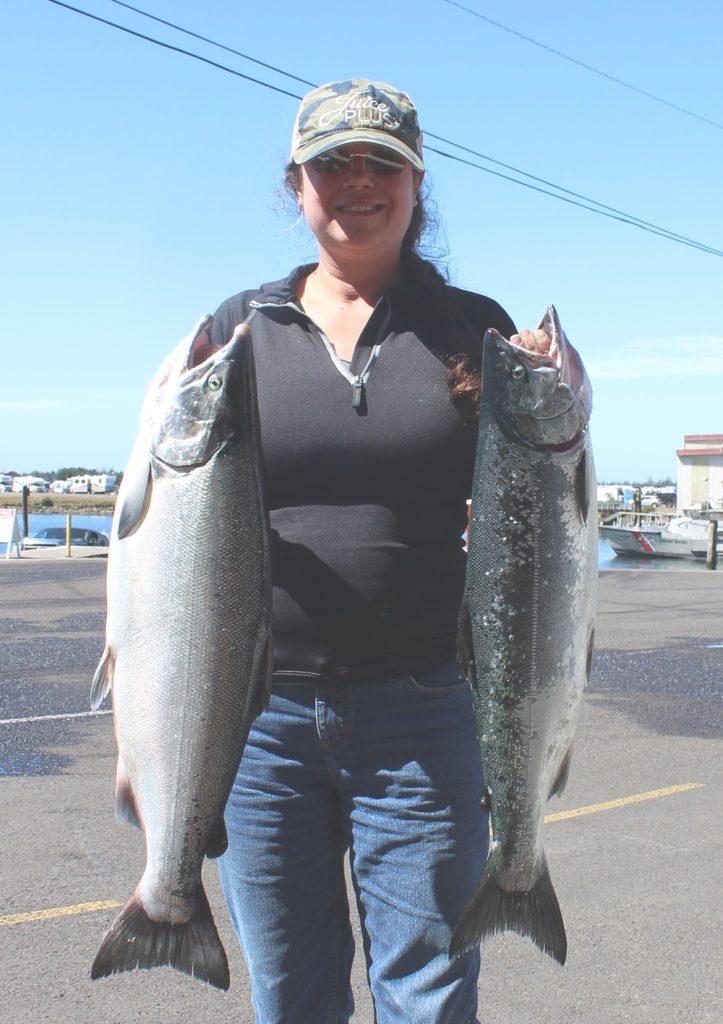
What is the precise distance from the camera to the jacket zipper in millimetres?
2303

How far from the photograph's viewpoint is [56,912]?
413 centimetres

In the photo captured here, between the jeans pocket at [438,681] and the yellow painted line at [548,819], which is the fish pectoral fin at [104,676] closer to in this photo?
the jeans pocket at [438,681]

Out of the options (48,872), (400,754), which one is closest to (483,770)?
(400,754)

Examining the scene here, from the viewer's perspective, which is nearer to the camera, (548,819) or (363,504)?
(363,504)

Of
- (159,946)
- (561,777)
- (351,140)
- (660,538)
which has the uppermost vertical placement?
(351,140)

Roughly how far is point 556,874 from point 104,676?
2.97 metres

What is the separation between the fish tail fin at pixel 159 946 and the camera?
2.20 metres

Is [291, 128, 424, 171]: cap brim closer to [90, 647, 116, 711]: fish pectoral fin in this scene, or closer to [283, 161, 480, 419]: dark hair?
[283, 161, 480, 419]: dark hair

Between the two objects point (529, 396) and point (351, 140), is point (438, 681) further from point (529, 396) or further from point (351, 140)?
point (351, 140)

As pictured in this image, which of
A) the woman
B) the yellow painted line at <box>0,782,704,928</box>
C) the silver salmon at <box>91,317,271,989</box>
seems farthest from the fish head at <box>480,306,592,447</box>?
the yellow painted line at <box>0,782,704,928</box>

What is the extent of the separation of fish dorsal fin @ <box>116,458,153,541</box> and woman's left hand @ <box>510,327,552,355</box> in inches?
32.7

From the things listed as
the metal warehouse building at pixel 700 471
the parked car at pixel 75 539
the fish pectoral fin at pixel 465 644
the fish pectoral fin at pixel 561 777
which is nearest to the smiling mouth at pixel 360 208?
the fish pectoral fin at pixel 465 644

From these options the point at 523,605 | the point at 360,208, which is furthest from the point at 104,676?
the point at 360,208

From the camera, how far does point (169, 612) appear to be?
2.19 m
